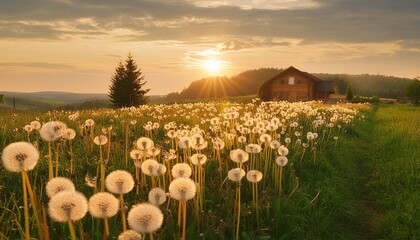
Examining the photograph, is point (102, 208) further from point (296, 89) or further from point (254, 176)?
point (296, 89)

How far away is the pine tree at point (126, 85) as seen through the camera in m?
51.1

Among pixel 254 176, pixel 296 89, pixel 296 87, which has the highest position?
pixel 296 87

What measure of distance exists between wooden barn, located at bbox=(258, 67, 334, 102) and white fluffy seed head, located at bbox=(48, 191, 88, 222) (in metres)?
68.3

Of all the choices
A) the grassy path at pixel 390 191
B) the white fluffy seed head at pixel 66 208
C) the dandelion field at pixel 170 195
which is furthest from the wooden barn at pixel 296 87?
the white fluffy seed head at pixel 66 208

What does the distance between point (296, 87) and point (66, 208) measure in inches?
2803

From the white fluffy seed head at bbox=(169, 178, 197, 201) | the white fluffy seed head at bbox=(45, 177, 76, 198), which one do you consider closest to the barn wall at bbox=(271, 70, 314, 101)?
the white fluffy seed head at bbox=(169, 178, 197, 201)

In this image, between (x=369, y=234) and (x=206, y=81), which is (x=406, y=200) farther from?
(x=206, y=81)

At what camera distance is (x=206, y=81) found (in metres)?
162

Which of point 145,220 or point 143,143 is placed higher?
point 143,143

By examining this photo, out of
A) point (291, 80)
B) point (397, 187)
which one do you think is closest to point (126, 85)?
point (291, 80)

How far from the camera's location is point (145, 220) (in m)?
→ 2.09

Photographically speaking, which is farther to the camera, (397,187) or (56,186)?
(397,187)

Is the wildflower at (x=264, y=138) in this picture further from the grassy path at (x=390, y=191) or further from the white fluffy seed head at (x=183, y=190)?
the white fluffy seed head at (x=183, y=190)

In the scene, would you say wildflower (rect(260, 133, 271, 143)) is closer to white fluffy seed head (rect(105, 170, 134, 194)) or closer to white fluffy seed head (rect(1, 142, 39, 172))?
white fluffy seed head (rect(105, 170, 134, 194))
